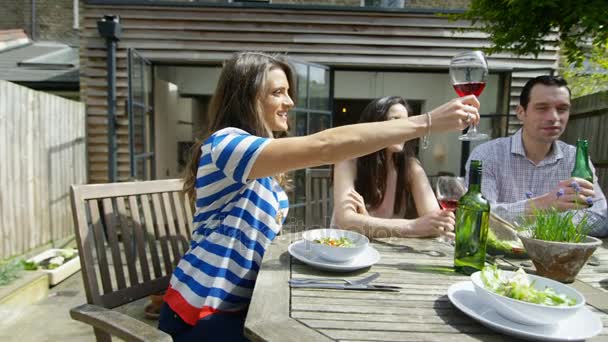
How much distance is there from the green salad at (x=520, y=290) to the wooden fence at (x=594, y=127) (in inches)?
116

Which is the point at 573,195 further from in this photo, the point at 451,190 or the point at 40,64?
the point at 40,64

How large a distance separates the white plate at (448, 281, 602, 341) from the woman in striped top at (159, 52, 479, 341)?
48cm

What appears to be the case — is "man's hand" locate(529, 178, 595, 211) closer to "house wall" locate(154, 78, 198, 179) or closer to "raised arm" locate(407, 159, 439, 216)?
"raised arm" locate(407, 159, 439, 216)

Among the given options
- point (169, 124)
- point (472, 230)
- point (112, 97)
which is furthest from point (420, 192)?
point (169, 124)

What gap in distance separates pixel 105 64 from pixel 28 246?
2.32 m

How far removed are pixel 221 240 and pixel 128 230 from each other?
45 cm

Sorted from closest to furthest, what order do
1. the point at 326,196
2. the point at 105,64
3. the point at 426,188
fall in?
the point at 426,188, the point at 326,196, the point at 105,64

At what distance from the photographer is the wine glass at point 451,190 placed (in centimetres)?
128

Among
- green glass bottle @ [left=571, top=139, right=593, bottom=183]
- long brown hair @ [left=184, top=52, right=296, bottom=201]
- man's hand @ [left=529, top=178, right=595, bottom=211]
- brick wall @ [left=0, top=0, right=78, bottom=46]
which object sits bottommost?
man's hand @ [left=529, top=178, right=595, bottom=211]

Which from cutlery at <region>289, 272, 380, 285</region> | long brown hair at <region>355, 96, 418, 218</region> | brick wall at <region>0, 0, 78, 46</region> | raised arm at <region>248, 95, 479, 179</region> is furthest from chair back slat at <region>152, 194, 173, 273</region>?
brick wall at <region>0, 0, 78, 46</region>

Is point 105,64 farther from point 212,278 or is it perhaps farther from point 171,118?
point 212,278

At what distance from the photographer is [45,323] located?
2918 mm

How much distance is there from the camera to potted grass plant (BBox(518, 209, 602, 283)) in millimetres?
1066

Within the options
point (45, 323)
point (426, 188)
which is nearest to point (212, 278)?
point (426, 188)
